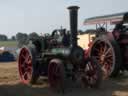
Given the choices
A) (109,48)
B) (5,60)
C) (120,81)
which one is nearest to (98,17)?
(109,48)

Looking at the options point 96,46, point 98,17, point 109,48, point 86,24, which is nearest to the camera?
point 109,48

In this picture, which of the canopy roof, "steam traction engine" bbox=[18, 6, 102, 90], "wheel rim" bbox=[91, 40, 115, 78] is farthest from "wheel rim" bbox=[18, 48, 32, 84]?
the canopy roof

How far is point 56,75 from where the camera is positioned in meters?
8.57

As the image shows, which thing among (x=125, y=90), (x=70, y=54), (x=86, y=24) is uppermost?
(x=86, y=24)

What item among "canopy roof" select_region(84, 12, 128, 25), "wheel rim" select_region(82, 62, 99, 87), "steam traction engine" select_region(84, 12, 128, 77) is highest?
"canopy roof" select_region(84, 12, 128, 25)

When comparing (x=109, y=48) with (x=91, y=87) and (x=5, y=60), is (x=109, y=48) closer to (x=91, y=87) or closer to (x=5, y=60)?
(x=91, y=87)

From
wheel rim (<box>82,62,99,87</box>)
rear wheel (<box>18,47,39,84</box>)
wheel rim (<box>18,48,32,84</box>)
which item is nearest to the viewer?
wheel rim (<box>82,62,99,87</box>)

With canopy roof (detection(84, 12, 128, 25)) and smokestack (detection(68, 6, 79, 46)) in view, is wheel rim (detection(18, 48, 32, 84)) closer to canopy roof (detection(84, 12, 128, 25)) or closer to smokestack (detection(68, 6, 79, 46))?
smokestack (detection(68, 6, 79, 46))

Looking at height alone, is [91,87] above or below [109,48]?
below

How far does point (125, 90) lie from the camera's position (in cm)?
877

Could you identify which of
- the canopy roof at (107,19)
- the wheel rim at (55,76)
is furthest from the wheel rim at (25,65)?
the canopy roof at (107,19)

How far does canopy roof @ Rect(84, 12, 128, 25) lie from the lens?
1136 centimetres

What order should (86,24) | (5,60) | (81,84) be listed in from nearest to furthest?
(81,84) → (86,24) → (5,60)

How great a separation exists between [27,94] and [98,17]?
19.1 ft
